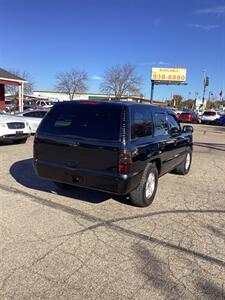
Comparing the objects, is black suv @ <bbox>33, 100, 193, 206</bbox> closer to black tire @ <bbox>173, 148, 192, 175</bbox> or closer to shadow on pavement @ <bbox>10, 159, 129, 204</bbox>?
shadow on pavement @ <bbox>10, 159, 129, 204</bbox>

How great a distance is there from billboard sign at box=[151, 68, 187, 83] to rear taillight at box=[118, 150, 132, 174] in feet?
176

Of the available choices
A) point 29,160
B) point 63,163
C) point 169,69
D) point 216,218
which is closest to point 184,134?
point 216,218

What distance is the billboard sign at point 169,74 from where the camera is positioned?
2238 inches

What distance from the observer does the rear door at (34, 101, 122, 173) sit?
4832mm

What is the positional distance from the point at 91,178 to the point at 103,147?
52 cm

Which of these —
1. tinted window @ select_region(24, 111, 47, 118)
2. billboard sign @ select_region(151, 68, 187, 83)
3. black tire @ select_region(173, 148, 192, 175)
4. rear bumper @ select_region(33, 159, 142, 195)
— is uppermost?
billboard sign @ select_region(151, 68, 187, 83)

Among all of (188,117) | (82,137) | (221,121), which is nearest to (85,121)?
(82,137)

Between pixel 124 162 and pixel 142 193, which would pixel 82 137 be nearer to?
pixel 124 162

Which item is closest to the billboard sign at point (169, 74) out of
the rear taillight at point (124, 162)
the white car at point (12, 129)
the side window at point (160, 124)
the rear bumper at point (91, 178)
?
the white car at point (12, 129)

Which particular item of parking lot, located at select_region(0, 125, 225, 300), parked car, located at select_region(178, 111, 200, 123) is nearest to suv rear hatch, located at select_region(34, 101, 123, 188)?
parking lot, located at select_region(0, 125, 225, 300)

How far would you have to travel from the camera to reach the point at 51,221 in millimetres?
4660

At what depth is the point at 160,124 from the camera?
621 centimetres

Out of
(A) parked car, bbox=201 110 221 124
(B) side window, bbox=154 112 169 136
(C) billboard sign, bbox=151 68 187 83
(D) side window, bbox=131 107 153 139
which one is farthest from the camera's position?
(C) billboard sign, bbox=151 68 187 83

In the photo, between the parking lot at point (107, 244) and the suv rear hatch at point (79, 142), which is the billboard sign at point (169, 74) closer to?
the parking lot at point (107, 244)
